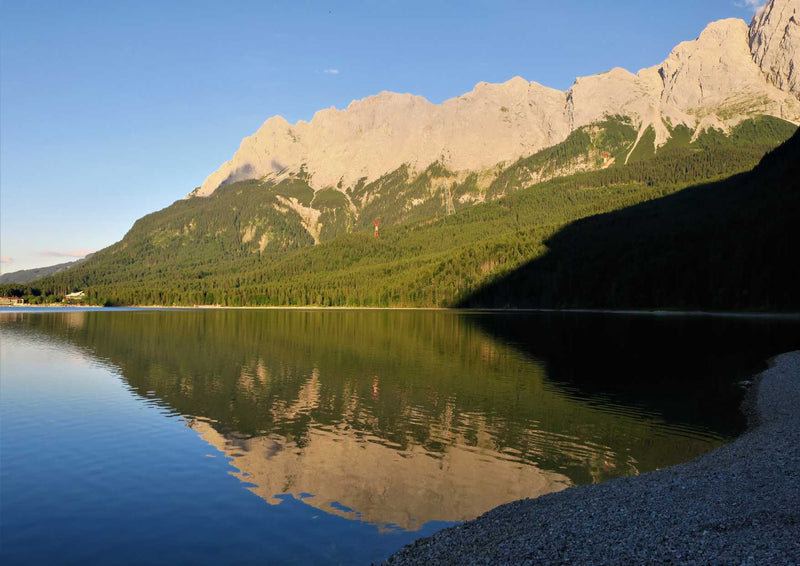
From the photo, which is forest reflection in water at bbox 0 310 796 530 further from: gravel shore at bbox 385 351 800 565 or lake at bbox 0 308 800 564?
gravel shore at bbox 385 351 800 565

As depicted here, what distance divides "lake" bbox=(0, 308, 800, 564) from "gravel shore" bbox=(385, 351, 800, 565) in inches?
103

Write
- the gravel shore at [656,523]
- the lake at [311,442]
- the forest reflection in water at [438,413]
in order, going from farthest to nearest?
the forest reflection in water at [438,413]
the lake at [311,442]
the gravel shore at [656,523]

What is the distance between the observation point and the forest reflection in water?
26297 millimetres

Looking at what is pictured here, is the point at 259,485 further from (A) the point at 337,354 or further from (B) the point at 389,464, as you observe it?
(A) the point at 337,354

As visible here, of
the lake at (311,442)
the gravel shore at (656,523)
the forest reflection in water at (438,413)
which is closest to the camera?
→ the gravel shore at (656,523)

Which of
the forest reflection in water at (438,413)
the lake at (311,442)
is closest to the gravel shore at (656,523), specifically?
the lake at (311,442)

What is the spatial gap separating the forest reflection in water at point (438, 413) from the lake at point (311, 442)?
7.5 inches

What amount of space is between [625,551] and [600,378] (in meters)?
45.1

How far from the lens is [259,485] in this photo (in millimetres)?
26125

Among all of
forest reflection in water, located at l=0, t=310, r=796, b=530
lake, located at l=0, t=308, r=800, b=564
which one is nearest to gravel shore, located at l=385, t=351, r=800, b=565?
lake, located at l=0, t=308, r=800, b=564

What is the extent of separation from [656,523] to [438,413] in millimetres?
24974

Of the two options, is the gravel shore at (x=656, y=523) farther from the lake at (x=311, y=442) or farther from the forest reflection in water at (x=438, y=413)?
the forest reflection in water at (x=438, y=413)

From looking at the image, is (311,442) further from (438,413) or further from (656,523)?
(656,523)

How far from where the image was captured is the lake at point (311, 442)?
68.6ft
